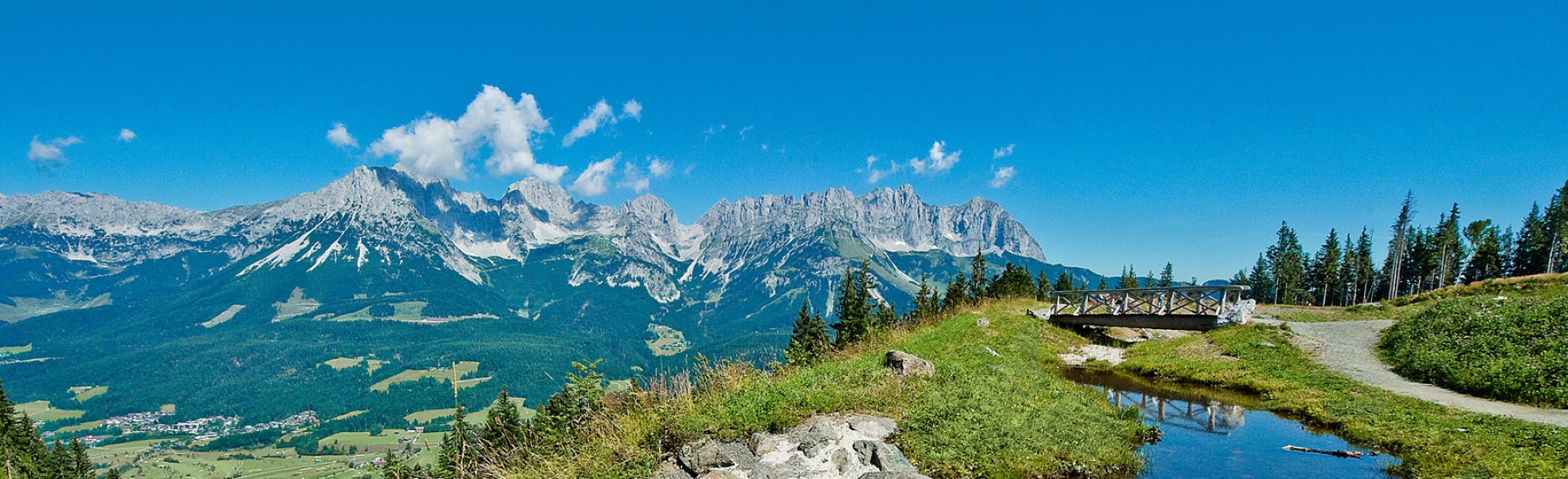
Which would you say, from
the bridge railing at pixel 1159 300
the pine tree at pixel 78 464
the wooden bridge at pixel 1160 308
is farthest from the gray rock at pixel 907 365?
the pine tree at pixel 78 464

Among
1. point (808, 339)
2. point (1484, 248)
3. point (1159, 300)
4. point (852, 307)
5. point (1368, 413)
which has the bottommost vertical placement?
point (808, 339)

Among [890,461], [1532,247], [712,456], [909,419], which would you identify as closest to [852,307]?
[909,419]

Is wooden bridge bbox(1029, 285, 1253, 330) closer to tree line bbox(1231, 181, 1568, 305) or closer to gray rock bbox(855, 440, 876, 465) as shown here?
gray rock bbox(855, 440, 876, 465)

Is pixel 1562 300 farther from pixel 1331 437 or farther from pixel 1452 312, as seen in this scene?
pixel 1331 437

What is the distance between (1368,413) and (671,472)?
43.4 ft

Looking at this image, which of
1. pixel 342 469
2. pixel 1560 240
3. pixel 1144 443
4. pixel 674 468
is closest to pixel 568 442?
pixel 674 468

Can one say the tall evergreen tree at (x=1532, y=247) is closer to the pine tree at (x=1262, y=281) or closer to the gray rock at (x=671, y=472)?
the pine tree at (x=1262, y=281)

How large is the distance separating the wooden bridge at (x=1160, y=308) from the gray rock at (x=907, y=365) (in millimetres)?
16178

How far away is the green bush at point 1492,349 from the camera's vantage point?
40.4ft

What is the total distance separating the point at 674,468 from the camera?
863 centimetres

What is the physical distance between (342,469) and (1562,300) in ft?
624

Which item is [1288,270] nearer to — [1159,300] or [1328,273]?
[1328,273]

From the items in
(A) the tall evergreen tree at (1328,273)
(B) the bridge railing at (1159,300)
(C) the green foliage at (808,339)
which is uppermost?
(A) the tall evergreen tree at (1328,273)

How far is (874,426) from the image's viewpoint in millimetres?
10258
